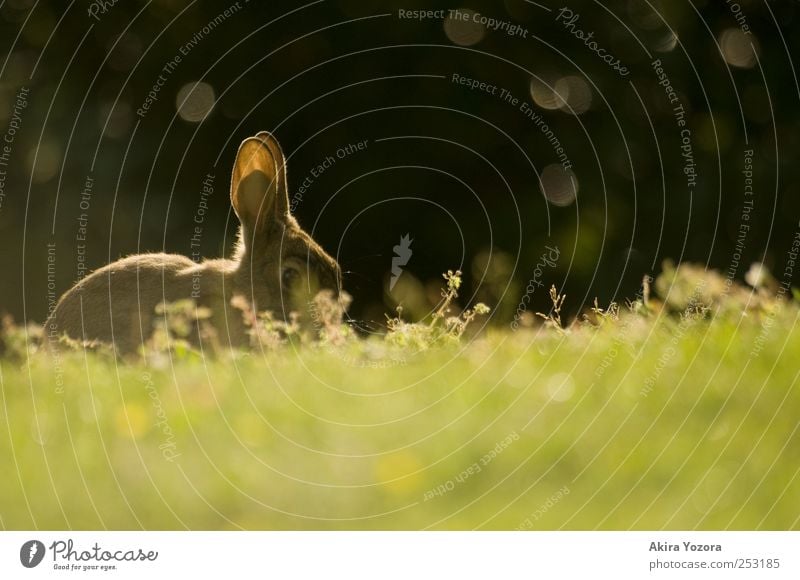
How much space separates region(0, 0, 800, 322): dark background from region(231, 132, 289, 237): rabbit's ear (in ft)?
9.11

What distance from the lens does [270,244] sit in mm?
7133

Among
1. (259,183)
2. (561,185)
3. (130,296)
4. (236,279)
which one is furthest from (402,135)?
(130,296)

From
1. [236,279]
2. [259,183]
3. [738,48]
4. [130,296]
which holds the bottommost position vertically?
[130,296]

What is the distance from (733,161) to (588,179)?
1.35 metres

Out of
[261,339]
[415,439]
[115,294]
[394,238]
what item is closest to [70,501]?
[415,439]

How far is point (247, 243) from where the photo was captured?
23.3 feet

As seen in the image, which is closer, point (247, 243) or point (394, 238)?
point (247, 243)

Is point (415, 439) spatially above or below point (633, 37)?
below

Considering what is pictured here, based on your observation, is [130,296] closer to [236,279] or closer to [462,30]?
[236,279]

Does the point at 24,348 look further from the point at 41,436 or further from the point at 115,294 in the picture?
the point at 41,436

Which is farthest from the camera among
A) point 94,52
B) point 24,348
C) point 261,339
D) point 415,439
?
point 94,52
